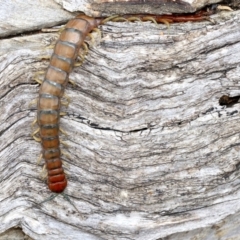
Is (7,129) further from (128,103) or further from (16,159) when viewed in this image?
(128,103)

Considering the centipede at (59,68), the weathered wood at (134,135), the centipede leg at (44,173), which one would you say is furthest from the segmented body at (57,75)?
the centipede leg at (44,173)

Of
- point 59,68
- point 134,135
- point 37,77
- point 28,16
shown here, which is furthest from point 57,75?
point 134,135

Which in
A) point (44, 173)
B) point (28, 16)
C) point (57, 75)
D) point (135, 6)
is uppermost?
point (135, 6)

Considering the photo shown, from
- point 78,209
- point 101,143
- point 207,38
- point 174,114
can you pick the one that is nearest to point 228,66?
point 207,38

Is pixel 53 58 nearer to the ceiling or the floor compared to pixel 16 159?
nearer to the ceiling

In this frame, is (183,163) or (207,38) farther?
(183,163)

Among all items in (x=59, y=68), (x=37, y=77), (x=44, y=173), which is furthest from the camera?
(x=44, y=173)

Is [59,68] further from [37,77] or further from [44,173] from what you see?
[44,173]
